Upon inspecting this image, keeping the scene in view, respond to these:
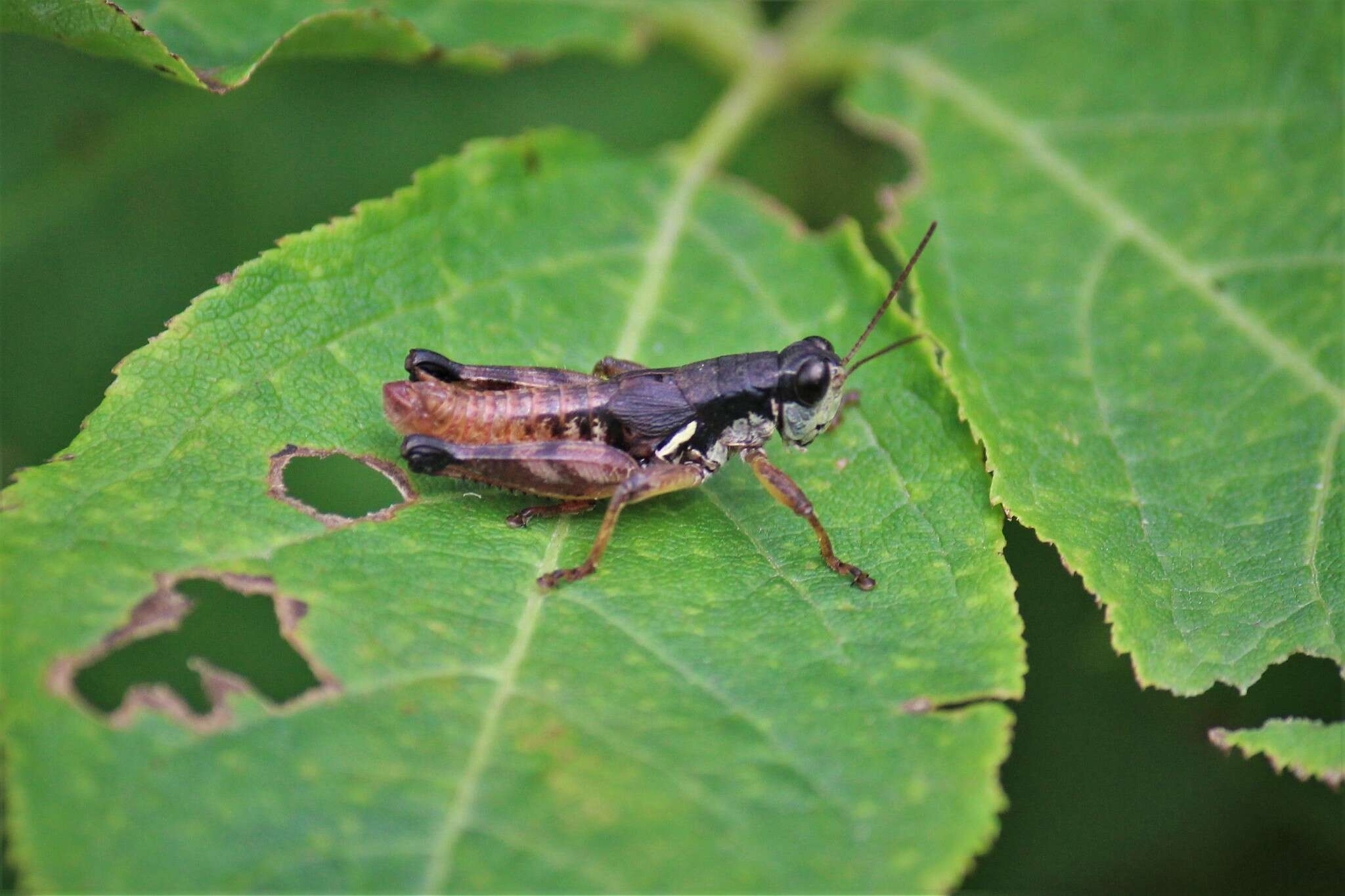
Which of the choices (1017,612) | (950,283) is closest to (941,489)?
(1017,612)

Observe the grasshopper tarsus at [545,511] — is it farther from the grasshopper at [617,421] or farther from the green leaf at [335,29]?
the green leaf at [335,29]

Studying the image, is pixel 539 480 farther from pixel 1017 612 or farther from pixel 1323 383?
pixel 1323 383

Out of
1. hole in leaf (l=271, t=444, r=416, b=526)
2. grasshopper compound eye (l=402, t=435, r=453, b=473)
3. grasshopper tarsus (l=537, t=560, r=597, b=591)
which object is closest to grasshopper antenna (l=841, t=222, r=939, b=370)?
grasshopper tarsus (l=537, t=560, r=597, b=591)

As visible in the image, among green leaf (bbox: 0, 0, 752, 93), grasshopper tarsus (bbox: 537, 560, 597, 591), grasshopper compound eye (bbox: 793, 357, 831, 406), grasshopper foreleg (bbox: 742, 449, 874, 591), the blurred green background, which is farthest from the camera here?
the blurred green background

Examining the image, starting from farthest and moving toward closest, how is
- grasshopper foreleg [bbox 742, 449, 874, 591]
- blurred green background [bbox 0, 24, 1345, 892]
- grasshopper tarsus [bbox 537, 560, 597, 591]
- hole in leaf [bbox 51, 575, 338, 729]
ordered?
blurred green background [bbox 0, 24, 1345, 892], grasshopper foreleg [bbox 742, 449, 874, 591], grasshopper tarsus [bbox 537, 560, 597, 591], hole in leaf [bbox 51, 575, 338, 729]

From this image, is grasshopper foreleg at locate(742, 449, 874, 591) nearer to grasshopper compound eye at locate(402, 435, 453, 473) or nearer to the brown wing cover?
the brown wing cover

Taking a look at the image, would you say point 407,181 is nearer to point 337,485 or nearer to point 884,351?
point 337,485

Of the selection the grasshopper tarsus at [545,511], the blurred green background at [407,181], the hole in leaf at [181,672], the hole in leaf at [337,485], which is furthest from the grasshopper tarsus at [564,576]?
the blurred green background at [407,181]
